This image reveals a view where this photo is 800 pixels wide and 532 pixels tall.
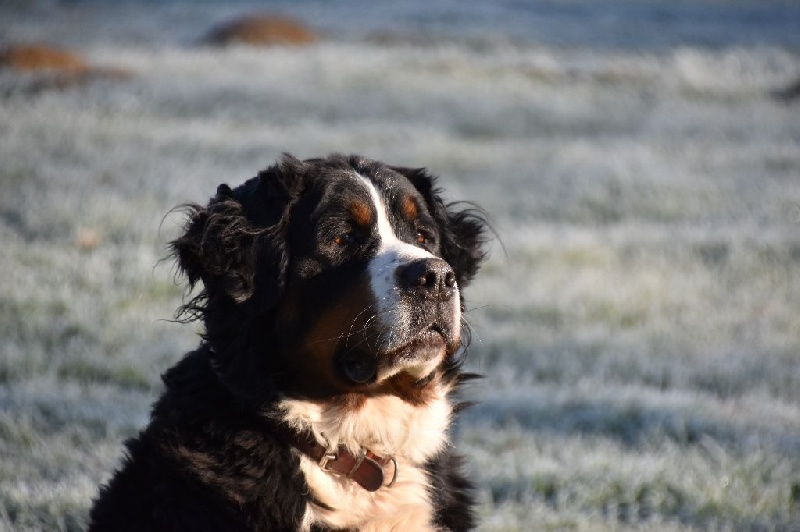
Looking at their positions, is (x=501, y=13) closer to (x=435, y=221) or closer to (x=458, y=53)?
(x=458, y=53)

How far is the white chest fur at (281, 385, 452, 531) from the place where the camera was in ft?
13.4

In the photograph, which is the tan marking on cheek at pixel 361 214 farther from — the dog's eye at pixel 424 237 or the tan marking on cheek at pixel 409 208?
the dog's eye at pixel 424 237

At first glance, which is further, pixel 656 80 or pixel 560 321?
pixel 656 80

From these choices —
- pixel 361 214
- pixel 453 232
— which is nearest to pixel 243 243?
pixel 361 214

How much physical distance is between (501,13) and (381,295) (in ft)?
78.2

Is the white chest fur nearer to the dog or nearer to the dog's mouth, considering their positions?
the dog

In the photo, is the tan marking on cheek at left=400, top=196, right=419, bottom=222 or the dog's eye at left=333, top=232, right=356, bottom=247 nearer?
the dog's eye at left=333, top=232, right=356, bottom=247

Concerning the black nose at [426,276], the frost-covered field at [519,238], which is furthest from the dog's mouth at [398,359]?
the frost-covered field at [519,238]

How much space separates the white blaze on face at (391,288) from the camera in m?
3.99

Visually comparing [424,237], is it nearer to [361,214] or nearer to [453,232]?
[453,232]

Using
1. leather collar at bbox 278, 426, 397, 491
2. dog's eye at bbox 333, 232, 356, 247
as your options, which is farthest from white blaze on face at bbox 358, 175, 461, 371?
leather collar at bbox 278, 426, 397, 491

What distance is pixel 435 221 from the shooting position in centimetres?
471

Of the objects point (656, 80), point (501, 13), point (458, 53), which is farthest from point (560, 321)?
point (501, 13)

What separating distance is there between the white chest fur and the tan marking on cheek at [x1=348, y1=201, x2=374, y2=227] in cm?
68
